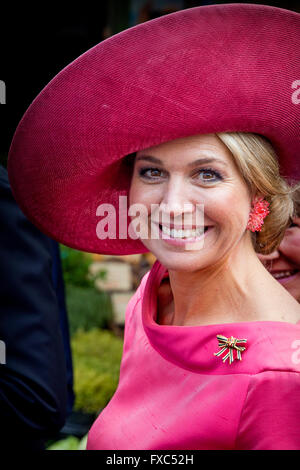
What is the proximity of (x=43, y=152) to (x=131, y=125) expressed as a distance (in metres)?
0.34

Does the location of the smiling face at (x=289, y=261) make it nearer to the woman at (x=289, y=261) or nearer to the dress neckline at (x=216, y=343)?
the woman at (x=289, y=261)

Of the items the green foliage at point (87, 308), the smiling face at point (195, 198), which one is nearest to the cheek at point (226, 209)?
the smiling face at point (195, 198)

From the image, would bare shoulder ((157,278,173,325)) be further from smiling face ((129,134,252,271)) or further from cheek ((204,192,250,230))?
cheek ((204,192,250,230))

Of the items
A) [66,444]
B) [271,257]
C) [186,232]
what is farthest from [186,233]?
[66,444]

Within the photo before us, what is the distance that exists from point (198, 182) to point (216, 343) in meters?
0.42

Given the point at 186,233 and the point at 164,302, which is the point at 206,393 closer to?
the point at 186,233

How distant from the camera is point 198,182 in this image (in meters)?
1.41

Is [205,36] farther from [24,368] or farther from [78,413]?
[78,413]

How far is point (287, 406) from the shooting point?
128 centimetres

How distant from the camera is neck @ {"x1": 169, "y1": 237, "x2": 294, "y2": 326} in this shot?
1.50 m

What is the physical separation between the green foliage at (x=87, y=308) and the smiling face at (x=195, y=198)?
304 cm
